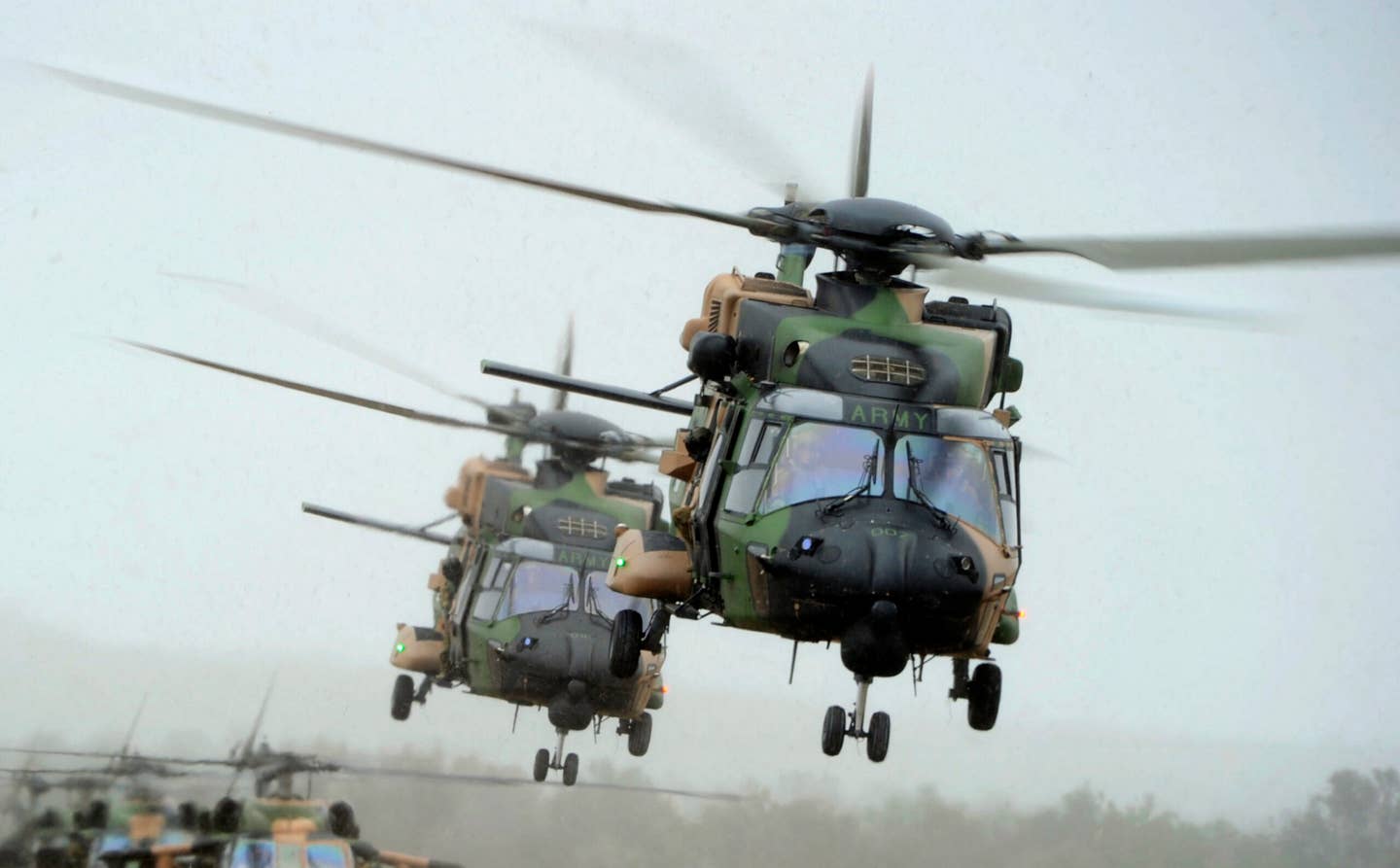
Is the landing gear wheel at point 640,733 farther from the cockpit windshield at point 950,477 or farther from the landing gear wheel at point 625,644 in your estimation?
the cockpit windshield at point 950,477

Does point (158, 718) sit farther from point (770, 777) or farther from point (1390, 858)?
point (1390, 858)

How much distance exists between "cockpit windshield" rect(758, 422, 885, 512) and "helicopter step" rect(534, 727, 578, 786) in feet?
27.6

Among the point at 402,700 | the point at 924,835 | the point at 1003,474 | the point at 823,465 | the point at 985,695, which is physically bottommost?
the point at 924,835

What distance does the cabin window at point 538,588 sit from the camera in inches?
875

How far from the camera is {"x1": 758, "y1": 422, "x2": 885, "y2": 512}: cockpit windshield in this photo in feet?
44.8

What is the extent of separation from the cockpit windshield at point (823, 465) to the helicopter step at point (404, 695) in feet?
45.7

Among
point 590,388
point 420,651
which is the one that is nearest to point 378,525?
point 420,651

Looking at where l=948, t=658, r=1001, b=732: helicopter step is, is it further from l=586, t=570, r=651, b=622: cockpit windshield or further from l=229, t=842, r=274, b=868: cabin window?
l=229, t=842, r=274, b=868: cabin window

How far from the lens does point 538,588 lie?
22.4m

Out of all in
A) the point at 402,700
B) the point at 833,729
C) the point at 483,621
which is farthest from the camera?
the point at 402,700

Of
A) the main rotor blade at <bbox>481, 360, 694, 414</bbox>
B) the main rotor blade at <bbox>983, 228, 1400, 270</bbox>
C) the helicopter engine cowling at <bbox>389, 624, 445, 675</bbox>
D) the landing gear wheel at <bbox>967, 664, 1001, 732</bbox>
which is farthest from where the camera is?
the helicopter engine cowling at <bbox>389, 624, 445, 675</bbox>

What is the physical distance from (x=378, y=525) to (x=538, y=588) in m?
3.83

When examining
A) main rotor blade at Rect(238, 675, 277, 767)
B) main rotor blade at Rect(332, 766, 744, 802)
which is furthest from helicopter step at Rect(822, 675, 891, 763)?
main rotor blade at Rect(238, 675, 277, 767)

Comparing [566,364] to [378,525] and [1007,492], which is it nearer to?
[378,525]
